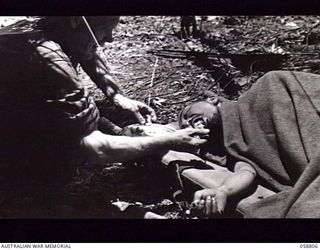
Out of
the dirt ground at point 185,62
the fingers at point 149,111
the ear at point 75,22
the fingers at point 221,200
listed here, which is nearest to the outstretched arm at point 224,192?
the fingers at point 221,200

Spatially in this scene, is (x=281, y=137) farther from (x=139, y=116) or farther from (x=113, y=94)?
(x=113, y=94)

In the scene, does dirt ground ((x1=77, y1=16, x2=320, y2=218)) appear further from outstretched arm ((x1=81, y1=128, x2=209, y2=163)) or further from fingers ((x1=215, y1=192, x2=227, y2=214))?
fingers ((x1=215, y1=192, x2=227, y2=214))

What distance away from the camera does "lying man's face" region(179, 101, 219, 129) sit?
1.93 metres

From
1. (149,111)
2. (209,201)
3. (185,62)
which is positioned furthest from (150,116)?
(209,201)

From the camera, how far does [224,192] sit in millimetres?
1838

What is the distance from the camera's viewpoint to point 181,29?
198cm

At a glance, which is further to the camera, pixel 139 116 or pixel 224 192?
pixel 139 116

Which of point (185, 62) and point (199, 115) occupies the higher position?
point (185, 62)

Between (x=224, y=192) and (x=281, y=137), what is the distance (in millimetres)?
262

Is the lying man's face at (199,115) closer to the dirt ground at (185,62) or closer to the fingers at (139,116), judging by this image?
the dirt ground at (185,62)

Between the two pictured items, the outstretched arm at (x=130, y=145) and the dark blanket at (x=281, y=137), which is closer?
the dark blanket at (x=281, y=137)

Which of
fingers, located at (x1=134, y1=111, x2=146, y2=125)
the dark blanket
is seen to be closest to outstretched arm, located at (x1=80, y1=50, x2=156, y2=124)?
fingers, located at (x1=134, y1=111, x2=146, y2=125)

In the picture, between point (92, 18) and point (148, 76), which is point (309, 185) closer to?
point (148, 76)

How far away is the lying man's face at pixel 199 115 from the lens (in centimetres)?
193
